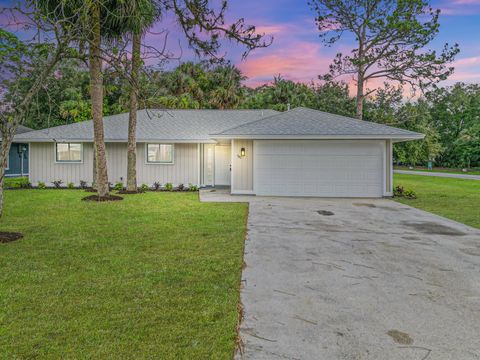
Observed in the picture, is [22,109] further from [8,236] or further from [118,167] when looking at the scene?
[118,167]

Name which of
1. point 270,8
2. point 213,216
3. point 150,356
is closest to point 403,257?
point 150,356

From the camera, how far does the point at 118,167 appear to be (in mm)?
14727

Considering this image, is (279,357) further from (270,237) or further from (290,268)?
(270,237)

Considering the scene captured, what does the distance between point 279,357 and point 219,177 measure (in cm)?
1327

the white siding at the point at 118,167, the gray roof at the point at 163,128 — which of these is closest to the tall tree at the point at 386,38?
the gray roof at the point at 163,128

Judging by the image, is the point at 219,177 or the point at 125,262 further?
the point at 219,177

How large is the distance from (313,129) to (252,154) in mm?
2481

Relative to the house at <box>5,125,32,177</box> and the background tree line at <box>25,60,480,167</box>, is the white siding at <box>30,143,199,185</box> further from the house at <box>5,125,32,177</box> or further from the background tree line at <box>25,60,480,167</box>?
the house at <box>5,125,32,177</box>

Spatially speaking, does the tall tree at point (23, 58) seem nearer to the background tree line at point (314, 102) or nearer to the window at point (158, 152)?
the window at point (158, 152)

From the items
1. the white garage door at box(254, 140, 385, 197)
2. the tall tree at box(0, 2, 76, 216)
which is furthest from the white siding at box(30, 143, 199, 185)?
the tall tree at box(0, 2, 76, 216)

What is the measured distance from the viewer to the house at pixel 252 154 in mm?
11773

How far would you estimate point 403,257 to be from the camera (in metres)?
4.73

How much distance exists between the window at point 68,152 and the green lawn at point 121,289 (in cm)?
826

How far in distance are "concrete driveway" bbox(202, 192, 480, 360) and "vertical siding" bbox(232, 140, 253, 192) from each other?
Answer: 18.6 feet
